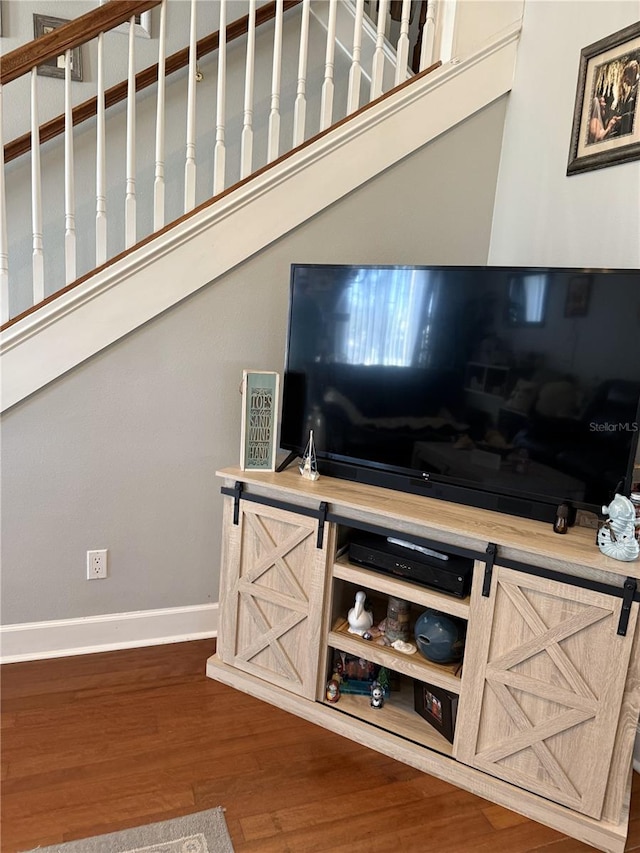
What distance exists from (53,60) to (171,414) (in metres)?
1.58

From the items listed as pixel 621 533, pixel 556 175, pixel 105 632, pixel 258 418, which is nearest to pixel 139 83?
pixel 258 418

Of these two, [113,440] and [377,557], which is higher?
[113,440]

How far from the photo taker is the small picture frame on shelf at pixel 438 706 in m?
1.69

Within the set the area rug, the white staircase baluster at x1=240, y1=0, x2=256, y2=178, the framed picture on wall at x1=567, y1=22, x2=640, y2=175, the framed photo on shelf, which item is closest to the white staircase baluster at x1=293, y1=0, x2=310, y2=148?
the white staircase baluster at x1=240, y1=0, x2=256, y2=178

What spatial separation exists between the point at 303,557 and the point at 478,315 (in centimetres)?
93

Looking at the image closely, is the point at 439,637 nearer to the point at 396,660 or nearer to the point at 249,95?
the point at 396,660

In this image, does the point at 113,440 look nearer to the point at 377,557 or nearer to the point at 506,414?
the point at 377,557

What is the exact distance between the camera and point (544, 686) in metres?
1.50

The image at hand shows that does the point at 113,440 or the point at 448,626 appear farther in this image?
the point at 113,440

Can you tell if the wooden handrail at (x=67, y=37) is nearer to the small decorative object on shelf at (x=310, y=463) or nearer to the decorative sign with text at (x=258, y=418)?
the decorative sign with text at (x=258, y=418)

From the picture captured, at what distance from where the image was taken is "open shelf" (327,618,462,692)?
5.46 feet

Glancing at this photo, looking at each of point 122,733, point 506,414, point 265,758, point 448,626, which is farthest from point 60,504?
point 506,414

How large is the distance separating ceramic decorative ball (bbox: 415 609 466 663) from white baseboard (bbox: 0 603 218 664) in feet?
3.14

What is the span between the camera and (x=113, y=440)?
209cm
